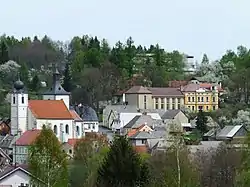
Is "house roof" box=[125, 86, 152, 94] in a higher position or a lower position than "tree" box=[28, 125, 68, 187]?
higher

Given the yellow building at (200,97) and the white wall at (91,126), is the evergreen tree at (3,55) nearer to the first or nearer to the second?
the yellow building at (200,97)

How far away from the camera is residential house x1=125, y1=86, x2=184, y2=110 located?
294 ft

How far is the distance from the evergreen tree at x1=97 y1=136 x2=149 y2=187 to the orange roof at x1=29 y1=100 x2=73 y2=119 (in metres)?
42.4

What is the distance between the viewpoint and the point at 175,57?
356 ft

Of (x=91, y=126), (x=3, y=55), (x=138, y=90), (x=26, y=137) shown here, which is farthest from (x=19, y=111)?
(x=3, y=55)

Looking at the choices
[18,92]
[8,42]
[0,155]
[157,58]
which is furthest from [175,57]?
[0,155]

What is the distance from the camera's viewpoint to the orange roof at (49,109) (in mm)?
71375

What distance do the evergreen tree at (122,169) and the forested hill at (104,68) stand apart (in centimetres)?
5887

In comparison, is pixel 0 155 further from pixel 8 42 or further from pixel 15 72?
pixel 8 42

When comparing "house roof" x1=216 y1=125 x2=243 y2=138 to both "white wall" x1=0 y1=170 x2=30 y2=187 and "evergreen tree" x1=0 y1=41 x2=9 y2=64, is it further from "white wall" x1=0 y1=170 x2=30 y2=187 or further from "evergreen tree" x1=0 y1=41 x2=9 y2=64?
"evergreen tree" x1=0 y1=41 x2=9 y2=64

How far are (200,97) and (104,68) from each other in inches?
407

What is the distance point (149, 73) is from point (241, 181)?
242 feet

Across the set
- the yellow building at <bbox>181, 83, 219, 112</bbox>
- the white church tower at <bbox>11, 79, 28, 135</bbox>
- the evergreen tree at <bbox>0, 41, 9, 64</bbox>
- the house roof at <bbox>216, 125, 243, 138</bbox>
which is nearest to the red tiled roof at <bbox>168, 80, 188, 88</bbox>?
the yellow building at <bbox>181, 83, 219, 112</bbox>

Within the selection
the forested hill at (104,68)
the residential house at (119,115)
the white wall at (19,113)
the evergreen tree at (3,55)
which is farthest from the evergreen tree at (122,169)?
the evergreen tree at (3,55)
